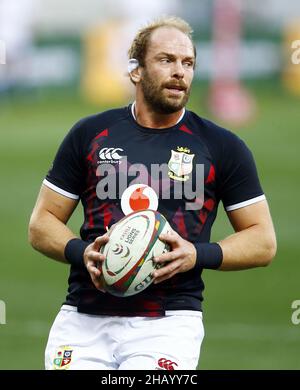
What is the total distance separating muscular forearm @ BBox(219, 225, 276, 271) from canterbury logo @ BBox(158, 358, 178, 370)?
2.39ft

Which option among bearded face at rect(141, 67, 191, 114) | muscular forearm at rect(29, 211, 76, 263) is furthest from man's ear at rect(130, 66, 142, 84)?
muscular forearm at rect(29, 211, 76, 263)

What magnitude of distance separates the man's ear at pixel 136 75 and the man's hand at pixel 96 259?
1254 millimetres

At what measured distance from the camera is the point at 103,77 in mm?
37531

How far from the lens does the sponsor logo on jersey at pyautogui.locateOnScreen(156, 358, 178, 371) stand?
710 cm

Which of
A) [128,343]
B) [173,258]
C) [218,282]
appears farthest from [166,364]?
[218,282]

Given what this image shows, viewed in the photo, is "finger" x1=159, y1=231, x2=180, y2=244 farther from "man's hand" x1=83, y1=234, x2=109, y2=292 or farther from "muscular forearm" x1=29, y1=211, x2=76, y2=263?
"muscular forearm" x1=29, y1=211, x2=76, y2=263

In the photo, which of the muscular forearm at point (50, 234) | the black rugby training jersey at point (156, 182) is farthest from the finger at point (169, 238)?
the muscular forearm at point (50, 234)

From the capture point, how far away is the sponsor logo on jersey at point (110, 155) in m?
7.50

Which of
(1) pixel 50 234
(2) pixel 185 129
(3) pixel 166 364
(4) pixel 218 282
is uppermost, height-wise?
(4) pixel 218 282

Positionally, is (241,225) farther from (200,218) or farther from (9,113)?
(9,113)

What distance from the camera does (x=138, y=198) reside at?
24.4 feet

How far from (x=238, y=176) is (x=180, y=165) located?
0.39 metres

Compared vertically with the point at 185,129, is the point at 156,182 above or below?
below

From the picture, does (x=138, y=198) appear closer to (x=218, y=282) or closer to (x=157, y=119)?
(x=157, y=119)
